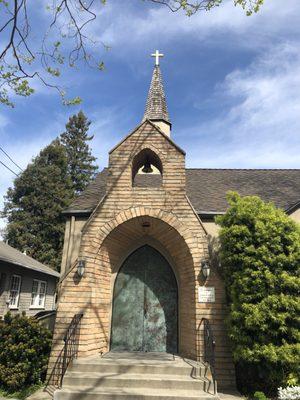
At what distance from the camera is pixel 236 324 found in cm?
692

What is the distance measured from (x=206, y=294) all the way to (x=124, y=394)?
2840mm

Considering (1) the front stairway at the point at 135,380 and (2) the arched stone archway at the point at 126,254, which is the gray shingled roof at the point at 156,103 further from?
(1) the front stairway at the point at 135,380

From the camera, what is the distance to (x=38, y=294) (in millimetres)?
20406

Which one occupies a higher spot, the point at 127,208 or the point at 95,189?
the point at 95,189

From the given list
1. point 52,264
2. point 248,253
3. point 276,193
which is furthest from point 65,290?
point 52,264

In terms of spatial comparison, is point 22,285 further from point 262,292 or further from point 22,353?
point 262,292

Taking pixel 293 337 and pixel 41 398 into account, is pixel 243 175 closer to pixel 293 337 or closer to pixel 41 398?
pixel 293 337

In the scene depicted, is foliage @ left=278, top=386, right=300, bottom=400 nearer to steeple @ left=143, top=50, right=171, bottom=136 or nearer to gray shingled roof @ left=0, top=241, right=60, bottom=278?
gray shingled roof @ left=0, top=241, right=60, bottom=278

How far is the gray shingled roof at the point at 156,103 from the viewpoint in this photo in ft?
57.6

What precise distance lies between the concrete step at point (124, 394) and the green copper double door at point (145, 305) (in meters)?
2.64

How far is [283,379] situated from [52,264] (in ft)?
89.1

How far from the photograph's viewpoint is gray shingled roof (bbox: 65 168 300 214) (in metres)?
10.6

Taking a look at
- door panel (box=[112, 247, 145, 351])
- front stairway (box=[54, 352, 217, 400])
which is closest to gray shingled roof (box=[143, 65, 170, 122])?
door panel (box=[112, 247, 145, 351])

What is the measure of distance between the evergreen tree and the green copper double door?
76.0 feet
